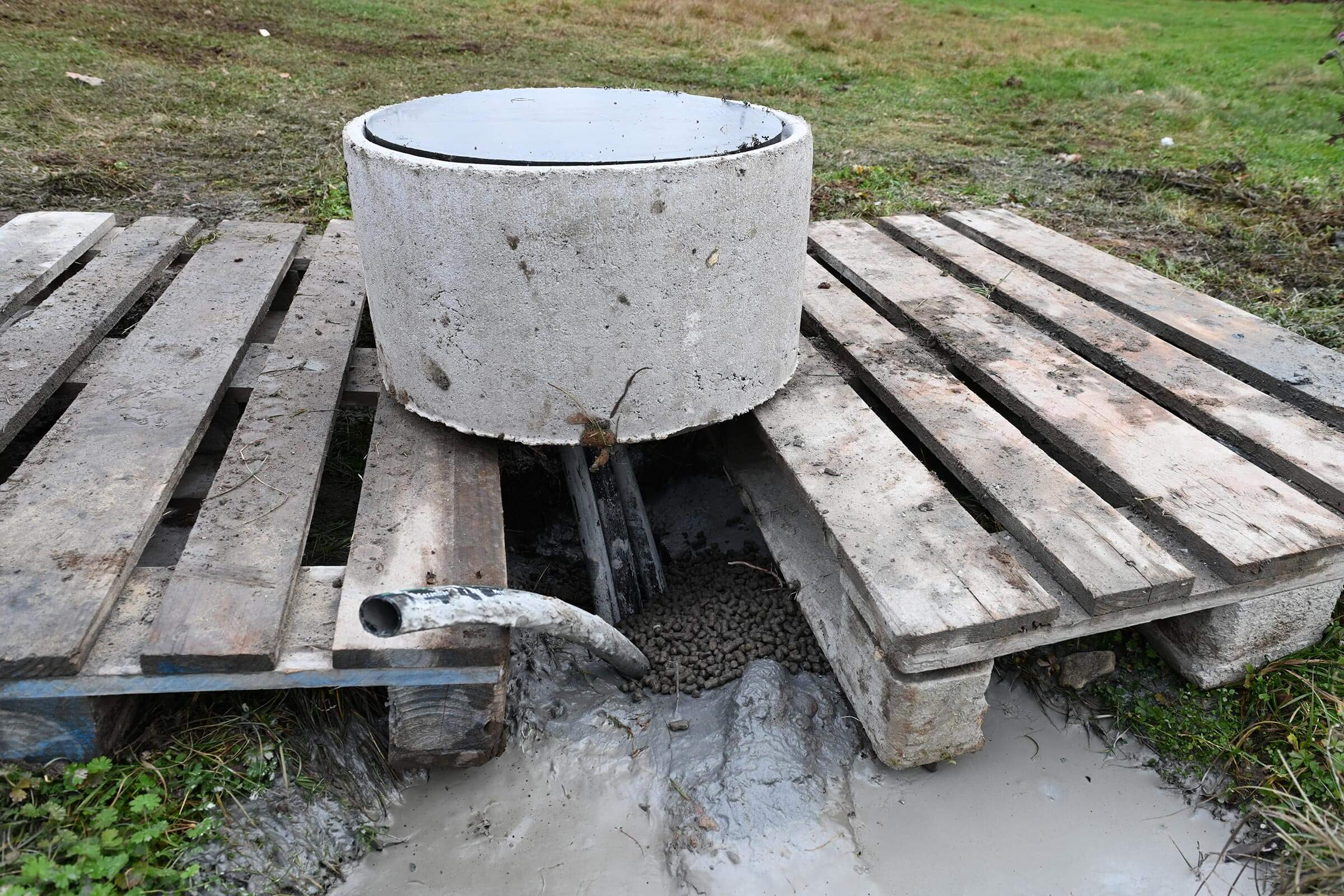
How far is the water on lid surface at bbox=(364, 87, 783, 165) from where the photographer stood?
1.87 meters

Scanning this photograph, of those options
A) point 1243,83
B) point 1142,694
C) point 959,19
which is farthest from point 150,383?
point 959,19

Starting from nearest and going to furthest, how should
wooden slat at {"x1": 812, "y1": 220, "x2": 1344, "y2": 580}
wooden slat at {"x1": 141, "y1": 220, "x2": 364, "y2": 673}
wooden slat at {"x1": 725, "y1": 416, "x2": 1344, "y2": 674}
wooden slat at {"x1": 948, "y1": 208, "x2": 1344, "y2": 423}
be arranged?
wooden slat at {"x1": 141, "y1": 220, "x2": 364, "y2": 673}
wooden slat at {"x1": 725, "y1": 416, "x2": 1344, "y2": 674}
wooden slat at {"x1": 812, "y1": 220, "x2": 1344, "y2": 580}
wooden slat at {"x1": 948, "y1": 208, "x2": 1344, "y2": 423}

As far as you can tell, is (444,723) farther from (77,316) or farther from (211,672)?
(77,316)

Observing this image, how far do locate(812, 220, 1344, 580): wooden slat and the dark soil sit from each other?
766 mm

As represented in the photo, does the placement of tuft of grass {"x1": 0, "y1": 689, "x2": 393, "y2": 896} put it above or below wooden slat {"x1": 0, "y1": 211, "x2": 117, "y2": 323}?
below

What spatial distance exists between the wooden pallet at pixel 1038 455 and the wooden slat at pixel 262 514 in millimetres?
1069

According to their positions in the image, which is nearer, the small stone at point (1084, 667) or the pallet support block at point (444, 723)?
the pallet support block at point (444, 723)

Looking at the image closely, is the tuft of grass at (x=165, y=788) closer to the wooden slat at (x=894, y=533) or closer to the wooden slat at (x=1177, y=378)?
the wooden slat at (x=894, y=533)

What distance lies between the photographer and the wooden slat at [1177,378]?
2.05 metres

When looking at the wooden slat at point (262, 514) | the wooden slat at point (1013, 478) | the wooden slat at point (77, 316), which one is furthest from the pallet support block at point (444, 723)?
the wooden slat at point (77, 316)

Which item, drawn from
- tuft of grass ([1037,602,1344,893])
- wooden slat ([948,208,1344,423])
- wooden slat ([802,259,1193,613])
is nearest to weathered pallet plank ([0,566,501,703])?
wooden slat ([802,259,1193,613])

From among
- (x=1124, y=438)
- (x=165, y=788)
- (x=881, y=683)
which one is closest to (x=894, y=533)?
(x=881, y=683)

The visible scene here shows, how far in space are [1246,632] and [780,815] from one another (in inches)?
40.3

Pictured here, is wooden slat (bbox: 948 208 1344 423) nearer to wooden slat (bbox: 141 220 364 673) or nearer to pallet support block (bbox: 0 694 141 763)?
wooden slat (bbox: 141 220 364 673)
